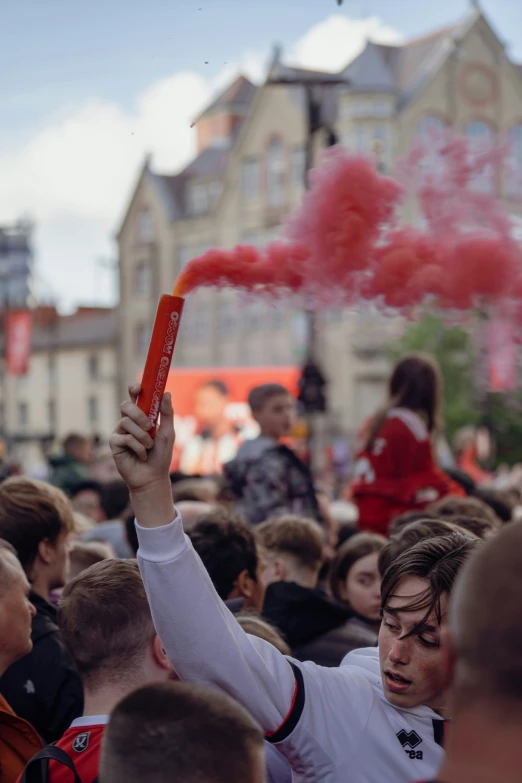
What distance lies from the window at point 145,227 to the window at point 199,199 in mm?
2124

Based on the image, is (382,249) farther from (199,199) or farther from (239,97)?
(239,97)

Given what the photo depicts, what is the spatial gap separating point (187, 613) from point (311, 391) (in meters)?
12.8

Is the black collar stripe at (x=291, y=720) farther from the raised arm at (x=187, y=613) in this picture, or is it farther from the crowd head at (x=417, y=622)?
the crowd head at (x=417, y=622)

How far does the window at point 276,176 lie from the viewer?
1804 inches

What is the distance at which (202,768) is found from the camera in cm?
168

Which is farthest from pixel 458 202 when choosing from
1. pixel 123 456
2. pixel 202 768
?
pixel 202 768

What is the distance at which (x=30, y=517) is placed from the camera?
13.0 ft

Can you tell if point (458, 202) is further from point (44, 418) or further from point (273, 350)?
point (44, 418)

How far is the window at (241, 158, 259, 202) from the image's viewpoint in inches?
1853

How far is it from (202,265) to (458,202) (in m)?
1.51

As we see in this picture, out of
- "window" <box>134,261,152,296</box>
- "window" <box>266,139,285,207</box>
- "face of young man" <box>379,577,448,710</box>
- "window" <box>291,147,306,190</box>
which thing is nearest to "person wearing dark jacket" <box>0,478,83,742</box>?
"face of young man" <box>379,577,448,710</box>

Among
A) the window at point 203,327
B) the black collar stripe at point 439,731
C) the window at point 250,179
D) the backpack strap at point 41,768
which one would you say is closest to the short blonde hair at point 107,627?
the backpack strap at point 41,768

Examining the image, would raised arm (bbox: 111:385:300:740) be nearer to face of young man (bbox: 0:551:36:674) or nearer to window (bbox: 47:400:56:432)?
face of young man (bbox: 0:551:36:674)

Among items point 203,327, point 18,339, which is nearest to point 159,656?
point 18,339
